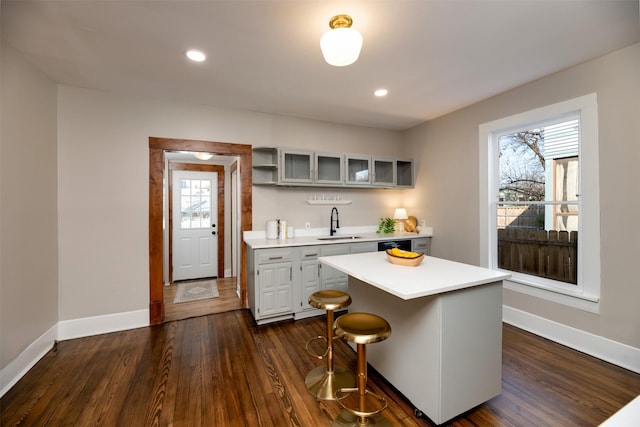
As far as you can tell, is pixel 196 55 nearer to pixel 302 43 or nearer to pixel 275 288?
pixel 302 43

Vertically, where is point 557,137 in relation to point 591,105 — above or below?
below

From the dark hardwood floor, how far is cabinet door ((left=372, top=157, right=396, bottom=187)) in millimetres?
2453

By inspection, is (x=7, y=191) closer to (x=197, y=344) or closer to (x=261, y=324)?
(x=197, y=344)

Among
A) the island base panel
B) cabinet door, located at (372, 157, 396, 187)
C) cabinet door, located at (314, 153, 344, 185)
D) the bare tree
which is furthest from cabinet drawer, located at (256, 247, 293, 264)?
the bare tree

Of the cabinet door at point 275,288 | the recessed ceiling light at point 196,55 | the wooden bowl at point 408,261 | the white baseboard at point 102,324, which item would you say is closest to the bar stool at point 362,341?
the wooden bowl at point 408,261

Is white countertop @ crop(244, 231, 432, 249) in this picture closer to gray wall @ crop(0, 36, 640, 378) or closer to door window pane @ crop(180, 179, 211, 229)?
gray wall @ crop(0, 36, 640, 378)

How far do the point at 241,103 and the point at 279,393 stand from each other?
302 centimetres

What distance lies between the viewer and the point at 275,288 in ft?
10.4

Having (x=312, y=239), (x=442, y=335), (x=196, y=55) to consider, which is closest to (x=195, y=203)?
(x=312, y=239)

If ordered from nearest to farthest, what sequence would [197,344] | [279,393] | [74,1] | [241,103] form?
[74,1] < [279,393] < [197,344] < [241,103]

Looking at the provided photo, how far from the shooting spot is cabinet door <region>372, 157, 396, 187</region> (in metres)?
4.25

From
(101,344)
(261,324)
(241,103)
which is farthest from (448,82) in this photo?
(101,344)

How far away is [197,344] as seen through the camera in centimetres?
268

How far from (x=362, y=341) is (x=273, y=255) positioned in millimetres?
1811
